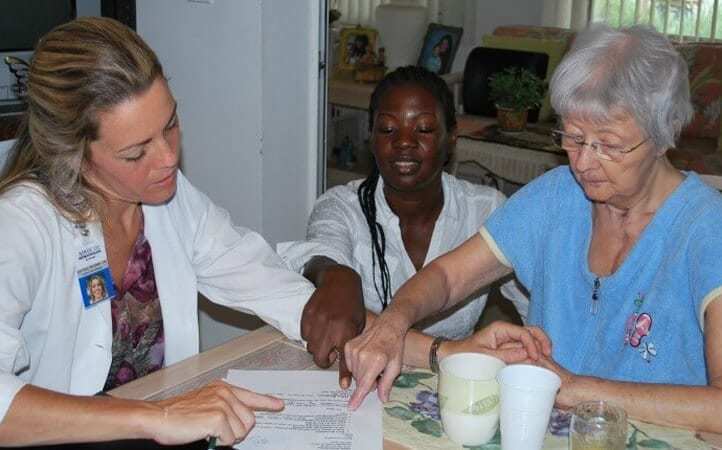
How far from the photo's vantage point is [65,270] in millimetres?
1607

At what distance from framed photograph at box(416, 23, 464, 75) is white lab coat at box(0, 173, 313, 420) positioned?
183 inches

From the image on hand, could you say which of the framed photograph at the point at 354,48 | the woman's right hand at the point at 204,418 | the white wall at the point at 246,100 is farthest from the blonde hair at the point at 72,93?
the framed photograph at the point at 354,48

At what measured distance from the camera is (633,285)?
1.66m

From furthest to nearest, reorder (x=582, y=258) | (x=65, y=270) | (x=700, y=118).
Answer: (x=700, y=118) < (x=582, y=258) < (x=65, y=270)

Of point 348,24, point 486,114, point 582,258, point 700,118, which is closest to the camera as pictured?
point 582,258

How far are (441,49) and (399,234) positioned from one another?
14.3 ft

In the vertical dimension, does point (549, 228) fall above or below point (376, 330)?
above

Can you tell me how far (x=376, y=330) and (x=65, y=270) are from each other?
1.81ft

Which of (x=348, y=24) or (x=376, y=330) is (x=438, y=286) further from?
(x=348, y=24)

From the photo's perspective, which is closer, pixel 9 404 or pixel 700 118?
pixel 9 404

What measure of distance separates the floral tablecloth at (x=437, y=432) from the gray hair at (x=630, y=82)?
504 mm

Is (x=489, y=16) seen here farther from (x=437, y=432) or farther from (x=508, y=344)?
(x=437, y=432)

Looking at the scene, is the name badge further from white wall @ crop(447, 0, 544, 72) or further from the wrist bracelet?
white wall @ crop(447, 0, 544, 72)

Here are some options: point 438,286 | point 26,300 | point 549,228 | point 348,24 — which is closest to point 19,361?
point 26,300
